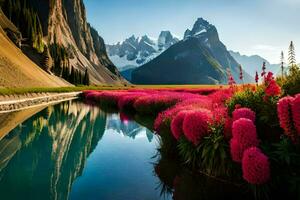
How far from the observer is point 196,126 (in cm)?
984

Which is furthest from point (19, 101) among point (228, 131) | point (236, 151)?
point (236, 151)

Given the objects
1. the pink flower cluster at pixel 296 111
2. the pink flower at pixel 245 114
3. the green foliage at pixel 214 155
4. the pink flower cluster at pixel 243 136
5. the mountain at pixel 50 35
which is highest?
the mountain at pixel 50 35

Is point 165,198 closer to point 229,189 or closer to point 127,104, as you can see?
point 229,189

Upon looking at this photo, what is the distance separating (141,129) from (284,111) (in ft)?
50.0

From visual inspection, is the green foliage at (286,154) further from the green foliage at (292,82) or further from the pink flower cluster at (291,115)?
the green foliage at (292,82)

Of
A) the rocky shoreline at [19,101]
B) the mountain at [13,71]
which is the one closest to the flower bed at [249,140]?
the rocky shoreline at [19,101]

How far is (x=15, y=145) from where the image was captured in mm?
16000

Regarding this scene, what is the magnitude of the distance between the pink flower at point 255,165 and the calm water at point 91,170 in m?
1.42

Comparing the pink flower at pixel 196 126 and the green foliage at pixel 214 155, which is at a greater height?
the pink flower at pixel 196 126

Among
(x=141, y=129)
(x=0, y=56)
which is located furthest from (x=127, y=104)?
(x=0, y=56)

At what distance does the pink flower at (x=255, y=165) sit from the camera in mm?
7207

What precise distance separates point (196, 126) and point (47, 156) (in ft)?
21.1

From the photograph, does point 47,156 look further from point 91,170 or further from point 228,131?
point 228,131

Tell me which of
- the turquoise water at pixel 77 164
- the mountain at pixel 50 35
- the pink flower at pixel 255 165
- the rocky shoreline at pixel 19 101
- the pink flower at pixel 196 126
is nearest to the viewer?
the pink flower at pixel 255 165
